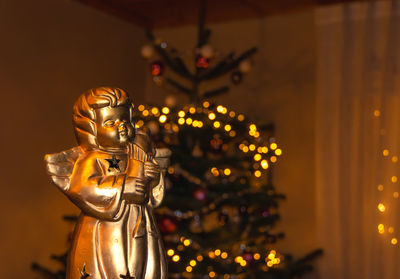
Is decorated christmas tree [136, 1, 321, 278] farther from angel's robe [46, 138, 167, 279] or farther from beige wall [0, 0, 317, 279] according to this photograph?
angel's robe [46, 138, 167, 279]

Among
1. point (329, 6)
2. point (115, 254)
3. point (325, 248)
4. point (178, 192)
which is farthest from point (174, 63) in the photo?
point (115, 254)

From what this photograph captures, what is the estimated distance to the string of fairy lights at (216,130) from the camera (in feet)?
11.2

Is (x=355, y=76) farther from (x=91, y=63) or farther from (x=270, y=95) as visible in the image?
(x=91, y=63)

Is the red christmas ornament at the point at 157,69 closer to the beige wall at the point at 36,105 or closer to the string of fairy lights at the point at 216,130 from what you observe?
the string of fairy lights at the point at 216,130

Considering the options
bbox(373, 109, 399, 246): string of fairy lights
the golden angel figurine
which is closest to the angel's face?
the golden angel figurine

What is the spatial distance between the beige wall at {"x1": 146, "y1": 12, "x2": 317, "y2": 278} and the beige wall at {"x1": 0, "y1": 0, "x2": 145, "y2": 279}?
1.05 meters

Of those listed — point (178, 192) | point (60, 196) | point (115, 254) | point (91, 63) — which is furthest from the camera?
point (91, 63)

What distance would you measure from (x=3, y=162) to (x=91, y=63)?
102 centimetres

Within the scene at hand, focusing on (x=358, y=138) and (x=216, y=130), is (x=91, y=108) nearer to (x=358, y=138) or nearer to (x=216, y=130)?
(x=216, y=130)

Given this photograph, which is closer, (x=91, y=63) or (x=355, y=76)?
(x=355, y=76)

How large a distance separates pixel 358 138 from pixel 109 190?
7.37ft

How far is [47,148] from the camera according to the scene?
3.91 metres

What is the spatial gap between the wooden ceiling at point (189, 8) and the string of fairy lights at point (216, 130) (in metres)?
1.01

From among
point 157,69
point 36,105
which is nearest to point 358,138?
point 157,69
